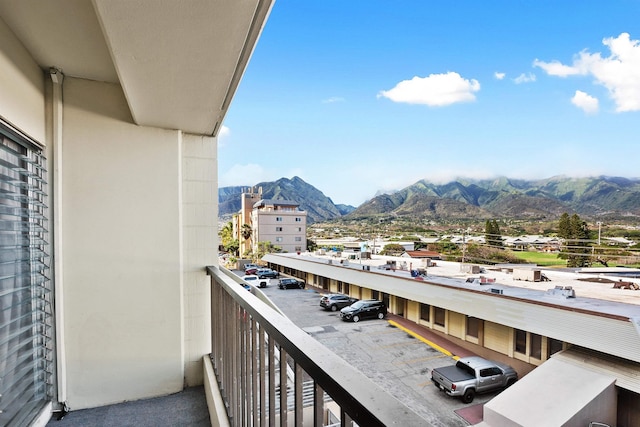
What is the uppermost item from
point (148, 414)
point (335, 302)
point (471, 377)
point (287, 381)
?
point (287, 381)

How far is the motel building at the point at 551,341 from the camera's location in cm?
402

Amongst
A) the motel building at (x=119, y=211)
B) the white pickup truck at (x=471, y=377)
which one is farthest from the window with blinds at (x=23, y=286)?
the white pickup truck at (x=471, y=377)

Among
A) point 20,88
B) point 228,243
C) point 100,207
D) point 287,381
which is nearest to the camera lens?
point 287,381

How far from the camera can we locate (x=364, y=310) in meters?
8.65

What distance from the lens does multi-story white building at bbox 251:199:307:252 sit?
2952 centimetres

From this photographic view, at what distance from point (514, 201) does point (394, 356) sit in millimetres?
14480

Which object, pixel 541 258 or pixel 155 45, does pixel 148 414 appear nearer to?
pixel 155 45

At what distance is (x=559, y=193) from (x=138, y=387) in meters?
26.0

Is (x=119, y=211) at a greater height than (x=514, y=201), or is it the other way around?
(x=514, y=201)

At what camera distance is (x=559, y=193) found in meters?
21.4

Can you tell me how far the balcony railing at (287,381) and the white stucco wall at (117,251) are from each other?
74 centimetres

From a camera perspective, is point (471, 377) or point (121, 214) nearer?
point (121, 214)

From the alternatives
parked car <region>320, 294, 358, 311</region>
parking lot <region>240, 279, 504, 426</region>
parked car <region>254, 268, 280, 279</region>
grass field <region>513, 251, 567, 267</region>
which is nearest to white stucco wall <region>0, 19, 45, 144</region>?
parking lot <region>240, 279, 504, 426</region>

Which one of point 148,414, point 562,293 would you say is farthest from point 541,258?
point 148,414
